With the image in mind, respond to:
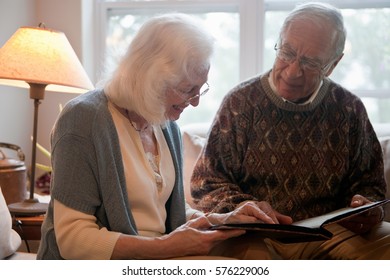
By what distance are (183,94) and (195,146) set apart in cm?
72

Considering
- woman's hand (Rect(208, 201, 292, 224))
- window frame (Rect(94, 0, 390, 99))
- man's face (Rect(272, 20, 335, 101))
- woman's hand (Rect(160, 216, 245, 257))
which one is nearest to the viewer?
woman's hand (Rect(160, 216, 245, 257))

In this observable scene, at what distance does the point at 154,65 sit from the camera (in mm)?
1451

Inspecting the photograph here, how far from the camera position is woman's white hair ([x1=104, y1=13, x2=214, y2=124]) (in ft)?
4.75

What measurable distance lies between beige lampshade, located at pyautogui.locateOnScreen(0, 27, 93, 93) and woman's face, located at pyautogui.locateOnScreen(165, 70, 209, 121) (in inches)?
24.9

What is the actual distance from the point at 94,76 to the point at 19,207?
115 centimetres

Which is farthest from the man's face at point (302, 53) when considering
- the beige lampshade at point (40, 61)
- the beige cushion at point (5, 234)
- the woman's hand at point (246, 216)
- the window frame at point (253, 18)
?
the window frame at point (253, 18)

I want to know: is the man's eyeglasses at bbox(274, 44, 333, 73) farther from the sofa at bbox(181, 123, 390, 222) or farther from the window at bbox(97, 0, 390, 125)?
the window at bbox(97, 0, 390, 125)

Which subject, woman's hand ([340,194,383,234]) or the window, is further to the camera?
the window

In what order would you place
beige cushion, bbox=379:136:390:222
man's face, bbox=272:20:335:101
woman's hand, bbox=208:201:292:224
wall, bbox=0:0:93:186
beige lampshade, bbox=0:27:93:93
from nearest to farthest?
woman's hand, bbox=208:201:292:224, man's face, bbox=272:20:335:101, beige lampshade, bbox=0:27:93:93, beige cushion, bbox=379:136:390:222, wall, bbox=0:0:93:186

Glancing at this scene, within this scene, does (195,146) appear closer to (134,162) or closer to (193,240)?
(134,162)

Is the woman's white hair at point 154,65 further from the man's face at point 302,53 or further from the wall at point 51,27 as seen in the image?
the wall at point 51,27

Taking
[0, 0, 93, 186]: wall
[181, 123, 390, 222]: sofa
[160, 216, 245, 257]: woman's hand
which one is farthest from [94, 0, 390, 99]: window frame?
[160, 216, 245, 257]: woman's hand

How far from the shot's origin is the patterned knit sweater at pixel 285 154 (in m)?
1.83
